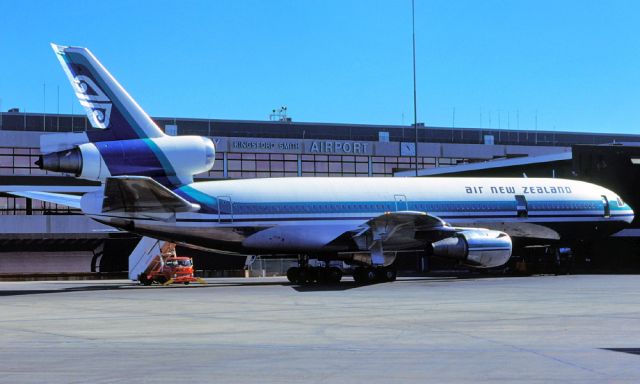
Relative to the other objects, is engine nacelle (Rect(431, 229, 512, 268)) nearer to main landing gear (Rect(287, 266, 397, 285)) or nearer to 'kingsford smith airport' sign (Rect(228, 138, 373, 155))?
main landing gear (Rect(287, 266, 397, 285))

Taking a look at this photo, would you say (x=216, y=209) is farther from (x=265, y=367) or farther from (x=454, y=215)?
(x=265, y=367)

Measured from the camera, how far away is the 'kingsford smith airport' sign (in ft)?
286

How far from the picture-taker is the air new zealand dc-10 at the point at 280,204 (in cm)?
3397

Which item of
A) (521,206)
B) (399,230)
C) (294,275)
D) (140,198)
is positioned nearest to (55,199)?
(140,198)

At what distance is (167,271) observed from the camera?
1793 inches

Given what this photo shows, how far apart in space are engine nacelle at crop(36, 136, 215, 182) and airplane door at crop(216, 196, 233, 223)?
1574mm

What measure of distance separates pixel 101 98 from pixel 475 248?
16.7m

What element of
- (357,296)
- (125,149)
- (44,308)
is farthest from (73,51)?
(357,296)

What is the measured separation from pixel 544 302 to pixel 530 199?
704 inches

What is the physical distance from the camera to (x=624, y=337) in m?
16.7

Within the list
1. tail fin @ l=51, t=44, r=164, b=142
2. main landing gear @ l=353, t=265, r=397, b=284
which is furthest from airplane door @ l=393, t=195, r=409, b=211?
tail fin @ l=51, t=44, r=164, b=142

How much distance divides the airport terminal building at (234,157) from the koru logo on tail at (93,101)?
107 feet

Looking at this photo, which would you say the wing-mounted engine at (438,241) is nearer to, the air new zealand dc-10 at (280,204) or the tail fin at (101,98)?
the air new zealand dc-10 at (280,204)

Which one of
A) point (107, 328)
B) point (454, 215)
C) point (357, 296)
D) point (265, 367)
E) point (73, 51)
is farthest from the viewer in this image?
point (454, 215)
